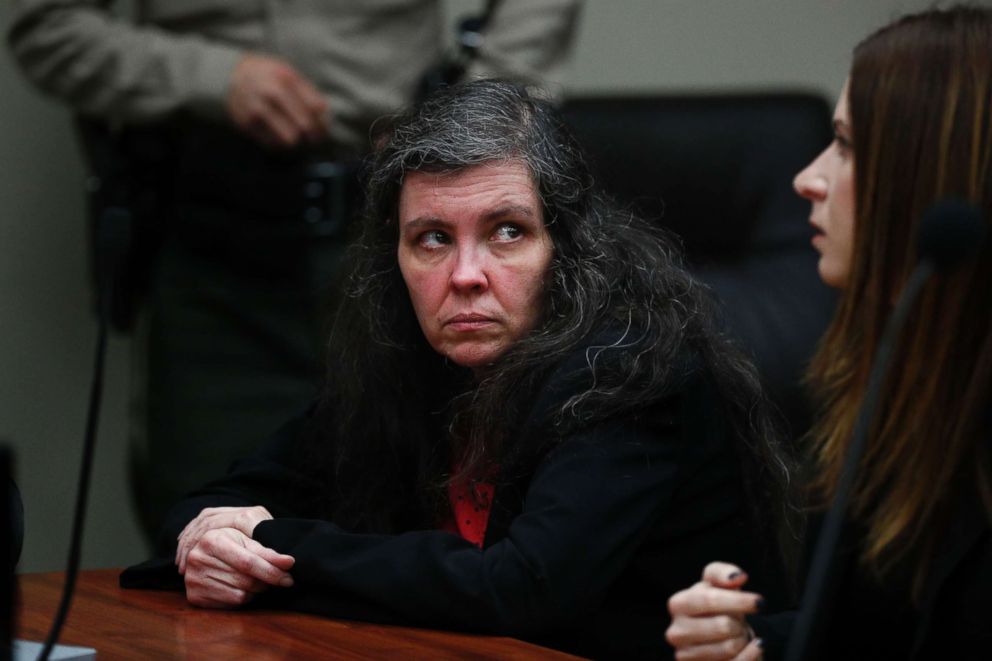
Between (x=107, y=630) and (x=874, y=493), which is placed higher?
(x=874, y=493)

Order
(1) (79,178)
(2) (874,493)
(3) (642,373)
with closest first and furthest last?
1. (2) (874,493)
2. (3) (642,373)
3. (1) (79,178)

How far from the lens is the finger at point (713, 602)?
140 cm

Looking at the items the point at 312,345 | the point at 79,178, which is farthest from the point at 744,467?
the point at 79,178

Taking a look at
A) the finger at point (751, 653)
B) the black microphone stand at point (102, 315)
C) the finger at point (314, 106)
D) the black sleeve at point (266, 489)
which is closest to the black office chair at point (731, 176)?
the finger at point (314, 106)

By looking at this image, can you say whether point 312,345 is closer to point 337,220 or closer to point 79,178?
point 337,220

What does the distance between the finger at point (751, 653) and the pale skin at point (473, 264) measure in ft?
1.81

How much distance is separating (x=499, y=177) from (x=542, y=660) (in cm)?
63

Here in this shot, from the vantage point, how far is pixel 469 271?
1.87 m

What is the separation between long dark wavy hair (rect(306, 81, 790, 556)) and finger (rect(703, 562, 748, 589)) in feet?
1.19

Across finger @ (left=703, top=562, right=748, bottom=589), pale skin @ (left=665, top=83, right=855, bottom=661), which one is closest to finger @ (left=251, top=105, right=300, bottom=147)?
pale skin @ (left=665, top=83, right=855, bottom=661)

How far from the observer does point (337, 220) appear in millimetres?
2914

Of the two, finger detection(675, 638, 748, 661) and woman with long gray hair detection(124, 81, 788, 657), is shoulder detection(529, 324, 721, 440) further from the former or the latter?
finger detection(675, 638, 748, 661)

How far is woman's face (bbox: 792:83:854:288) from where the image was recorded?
1577mm

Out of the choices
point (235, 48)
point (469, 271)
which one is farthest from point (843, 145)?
point (235, 48)
